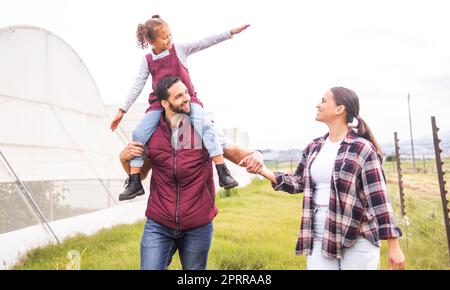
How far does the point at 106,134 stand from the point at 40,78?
1.72 meters

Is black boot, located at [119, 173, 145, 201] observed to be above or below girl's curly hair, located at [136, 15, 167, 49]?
below

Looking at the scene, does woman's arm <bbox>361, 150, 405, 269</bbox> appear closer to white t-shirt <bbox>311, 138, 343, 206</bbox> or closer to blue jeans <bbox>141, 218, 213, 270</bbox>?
white t-shirt <bbox>311, 138, 343, 206</bbox>

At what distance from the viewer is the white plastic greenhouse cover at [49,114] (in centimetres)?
548

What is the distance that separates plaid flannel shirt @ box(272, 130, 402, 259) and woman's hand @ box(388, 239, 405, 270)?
0.18 feet

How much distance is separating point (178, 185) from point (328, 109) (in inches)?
36.9

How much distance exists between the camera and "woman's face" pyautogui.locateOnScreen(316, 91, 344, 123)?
2.44m

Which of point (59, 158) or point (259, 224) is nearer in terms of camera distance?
point (59, 158)

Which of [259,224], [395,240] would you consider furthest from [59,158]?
[395,240]

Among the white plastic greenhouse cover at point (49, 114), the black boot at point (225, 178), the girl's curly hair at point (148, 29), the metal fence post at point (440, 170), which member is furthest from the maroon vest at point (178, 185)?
the white plastic greenhouse cover at point (49, 114)

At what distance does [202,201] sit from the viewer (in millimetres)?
2320

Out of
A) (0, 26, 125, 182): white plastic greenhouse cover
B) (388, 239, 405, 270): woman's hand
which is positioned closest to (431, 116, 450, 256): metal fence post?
(388, 239, 405, 270): woman's hand

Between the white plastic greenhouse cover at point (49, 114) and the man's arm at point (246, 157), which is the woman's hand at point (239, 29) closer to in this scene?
the man's arm at point (246, 157)

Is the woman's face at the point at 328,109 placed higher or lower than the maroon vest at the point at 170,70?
lower
